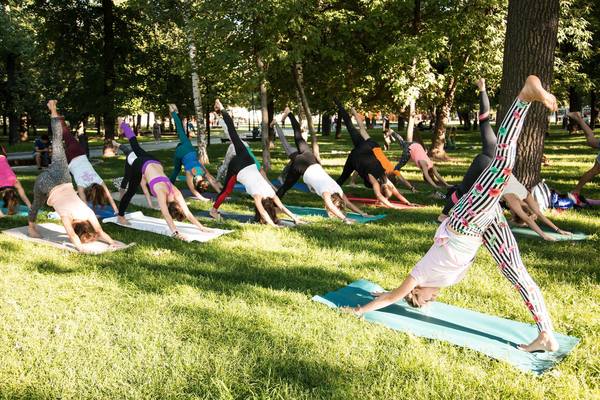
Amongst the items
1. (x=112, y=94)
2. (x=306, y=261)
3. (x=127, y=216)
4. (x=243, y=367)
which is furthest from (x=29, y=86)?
(x=243, y=367)

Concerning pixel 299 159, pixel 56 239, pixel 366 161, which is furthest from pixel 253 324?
pixel 366 161

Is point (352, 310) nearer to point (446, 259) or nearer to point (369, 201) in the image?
point (446, 259)

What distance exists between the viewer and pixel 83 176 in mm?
8922

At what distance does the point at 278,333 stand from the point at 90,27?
69.9 feet

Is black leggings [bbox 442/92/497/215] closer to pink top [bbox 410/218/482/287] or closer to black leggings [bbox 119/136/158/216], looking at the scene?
pink top [bbox 410/218/482/287]

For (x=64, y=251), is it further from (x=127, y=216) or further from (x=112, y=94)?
(x=112, y=94)

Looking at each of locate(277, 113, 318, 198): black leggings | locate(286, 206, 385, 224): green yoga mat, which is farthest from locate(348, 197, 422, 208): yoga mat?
locate(277, 113, 318, 198): black leggings

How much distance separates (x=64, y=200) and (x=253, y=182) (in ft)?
9.42

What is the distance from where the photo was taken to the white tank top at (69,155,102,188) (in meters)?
8.92

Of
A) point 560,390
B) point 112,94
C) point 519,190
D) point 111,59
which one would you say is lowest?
point 560,390

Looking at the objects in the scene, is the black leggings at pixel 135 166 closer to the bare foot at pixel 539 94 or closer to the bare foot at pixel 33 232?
the bare foot at pixel 33 232

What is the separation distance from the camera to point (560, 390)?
319 cm

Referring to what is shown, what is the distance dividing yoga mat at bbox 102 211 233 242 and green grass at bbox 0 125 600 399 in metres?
0.36

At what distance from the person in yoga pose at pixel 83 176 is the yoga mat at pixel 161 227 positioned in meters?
0.42
